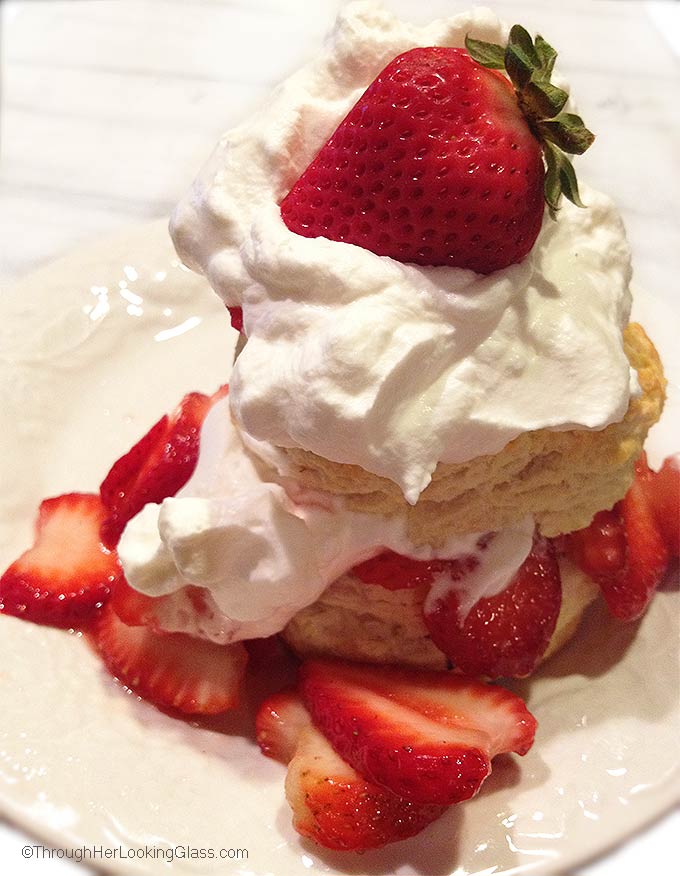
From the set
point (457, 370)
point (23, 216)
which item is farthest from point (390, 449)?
point (23, 216)

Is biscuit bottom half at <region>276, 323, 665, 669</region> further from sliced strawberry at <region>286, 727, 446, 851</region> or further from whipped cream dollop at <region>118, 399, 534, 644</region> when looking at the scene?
sliced strawberry at <region>286, 727, 446, 851</region>

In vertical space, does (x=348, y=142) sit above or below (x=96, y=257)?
above

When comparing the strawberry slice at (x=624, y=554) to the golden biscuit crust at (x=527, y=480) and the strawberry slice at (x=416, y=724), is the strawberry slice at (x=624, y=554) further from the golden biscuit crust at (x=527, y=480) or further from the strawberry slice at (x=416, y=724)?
the strawberry slice at (x=416, y=724)

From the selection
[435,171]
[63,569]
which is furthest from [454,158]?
[63,569]

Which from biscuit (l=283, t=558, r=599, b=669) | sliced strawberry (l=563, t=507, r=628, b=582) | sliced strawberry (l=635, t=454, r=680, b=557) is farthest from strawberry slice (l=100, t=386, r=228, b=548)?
sliced strawberry (l=635, t=454, r=680, b=557)

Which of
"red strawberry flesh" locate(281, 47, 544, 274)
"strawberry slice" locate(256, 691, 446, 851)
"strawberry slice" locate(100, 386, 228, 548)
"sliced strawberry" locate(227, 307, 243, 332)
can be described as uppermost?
"red strawberry flesh" locate(281, 47, 544, 274)

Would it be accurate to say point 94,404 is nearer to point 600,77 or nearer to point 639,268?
point 639,268
